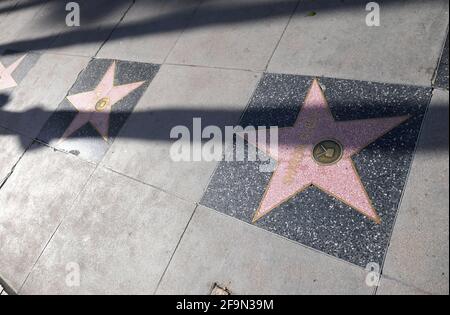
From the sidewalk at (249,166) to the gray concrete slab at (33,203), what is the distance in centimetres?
2

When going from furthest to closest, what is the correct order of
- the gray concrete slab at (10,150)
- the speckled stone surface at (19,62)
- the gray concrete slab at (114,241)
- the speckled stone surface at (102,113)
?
1. the speckled stone surface at (19,62)
2. the gray concrete slab at (10,150)
3. the speckled stone surface at (102,113)
4. the gray concrete slab at (114,241)

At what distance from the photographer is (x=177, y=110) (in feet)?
13.0

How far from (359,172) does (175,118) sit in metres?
2.08

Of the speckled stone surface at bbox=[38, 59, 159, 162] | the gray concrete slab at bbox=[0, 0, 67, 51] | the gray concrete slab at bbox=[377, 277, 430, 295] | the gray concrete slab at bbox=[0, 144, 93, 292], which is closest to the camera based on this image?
the gray concrete slab at bbox=[377, 277, 430, 295]

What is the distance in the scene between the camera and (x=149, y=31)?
5102 mm

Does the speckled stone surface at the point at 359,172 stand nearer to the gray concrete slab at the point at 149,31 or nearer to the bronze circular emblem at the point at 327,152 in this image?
the bronze circular emblem at the point at 327,152

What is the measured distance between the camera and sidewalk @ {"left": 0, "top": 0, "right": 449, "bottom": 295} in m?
2.61

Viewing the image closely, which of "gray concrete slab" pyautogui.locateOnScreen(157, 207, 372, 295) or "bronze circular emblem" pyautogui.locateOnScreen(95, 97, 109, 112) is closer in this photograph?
"gray concrete slab" pyautogui.locateOnScreen(157, 207, 372, 295)

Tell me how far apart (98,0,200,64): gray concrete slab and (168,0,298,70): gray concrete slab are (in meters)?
0.22

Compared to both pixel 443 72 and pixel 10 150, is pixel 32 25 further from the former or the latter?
pixel 443 72

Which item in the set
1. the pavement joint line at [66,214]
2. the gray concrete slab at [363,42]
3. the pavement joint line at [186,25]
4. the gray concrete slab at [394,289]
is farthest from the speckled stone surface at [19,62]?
the gray concrete slab at [394,289]

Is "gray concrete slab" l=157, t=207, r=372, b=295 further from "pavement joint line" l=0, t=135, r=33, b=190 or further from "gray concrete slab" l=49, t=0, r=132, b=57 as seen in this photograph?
"gray concrete slab" l=49, t=0, r=132, b=57

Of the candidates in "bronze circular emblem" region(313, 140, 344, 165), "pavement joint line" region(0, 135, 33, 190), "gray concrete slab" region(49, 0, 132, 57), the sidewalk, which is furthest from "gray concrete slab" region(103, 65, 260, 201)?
"gray concrete slab" region(49, 0, 132, 57)

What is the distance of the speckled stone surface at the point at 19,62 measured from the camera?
6.14 m
